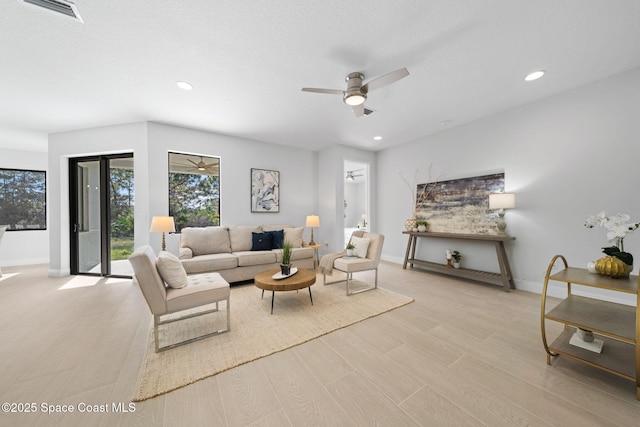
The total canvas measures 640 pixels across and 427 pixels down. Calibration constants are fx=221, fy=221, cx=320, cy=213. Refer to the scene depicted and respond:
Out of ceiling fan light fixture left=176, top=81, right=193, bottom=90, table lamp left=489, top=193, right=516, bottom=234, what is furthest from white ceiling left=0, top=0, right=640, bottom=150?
table lamp left=489, top=193, right=516, bottom=234

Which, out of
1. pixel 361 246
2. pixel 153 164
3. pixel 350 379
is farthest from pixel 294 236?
pixel 350 379

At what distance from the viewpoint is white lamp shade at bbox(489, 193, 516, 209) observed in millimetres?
3369

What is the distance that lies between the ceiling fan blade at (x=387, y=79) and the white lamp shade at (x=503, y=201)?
2.58m

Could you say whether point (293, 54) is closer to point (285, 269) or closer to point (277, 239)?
point (285, 269)

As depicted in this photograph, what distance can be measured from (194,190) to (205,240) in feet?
3.93

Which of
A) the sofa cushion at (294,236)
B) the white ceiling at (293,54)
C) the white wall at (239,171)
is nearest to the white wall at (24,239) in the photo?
the white ceiling at (293,54)

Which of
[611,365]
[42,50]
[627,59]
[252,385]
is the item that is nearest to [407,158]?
[627,59]

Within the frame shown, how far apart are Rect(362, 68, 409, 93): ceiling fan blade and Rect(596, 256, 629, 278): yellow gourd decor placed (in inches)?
86.5

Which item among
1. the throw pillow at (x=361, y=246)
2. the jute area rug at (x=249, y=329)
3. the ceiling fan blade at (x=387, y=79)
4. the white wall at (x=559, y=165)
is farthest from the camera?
the throw pillow at (x=361, y=246)

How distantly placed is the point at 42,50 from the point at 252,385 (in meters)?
3.68

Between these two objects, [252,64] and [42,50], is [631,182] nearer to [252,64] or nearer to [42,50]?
[252,64]

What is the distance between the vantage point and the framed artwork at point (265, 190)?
4.98 m

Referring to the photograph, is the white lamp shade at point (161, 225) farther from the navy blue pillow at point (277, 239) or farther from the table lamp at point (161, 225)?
the navy blue pillow at point (277, 239)

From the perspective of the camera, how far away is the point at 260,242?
169 inches
